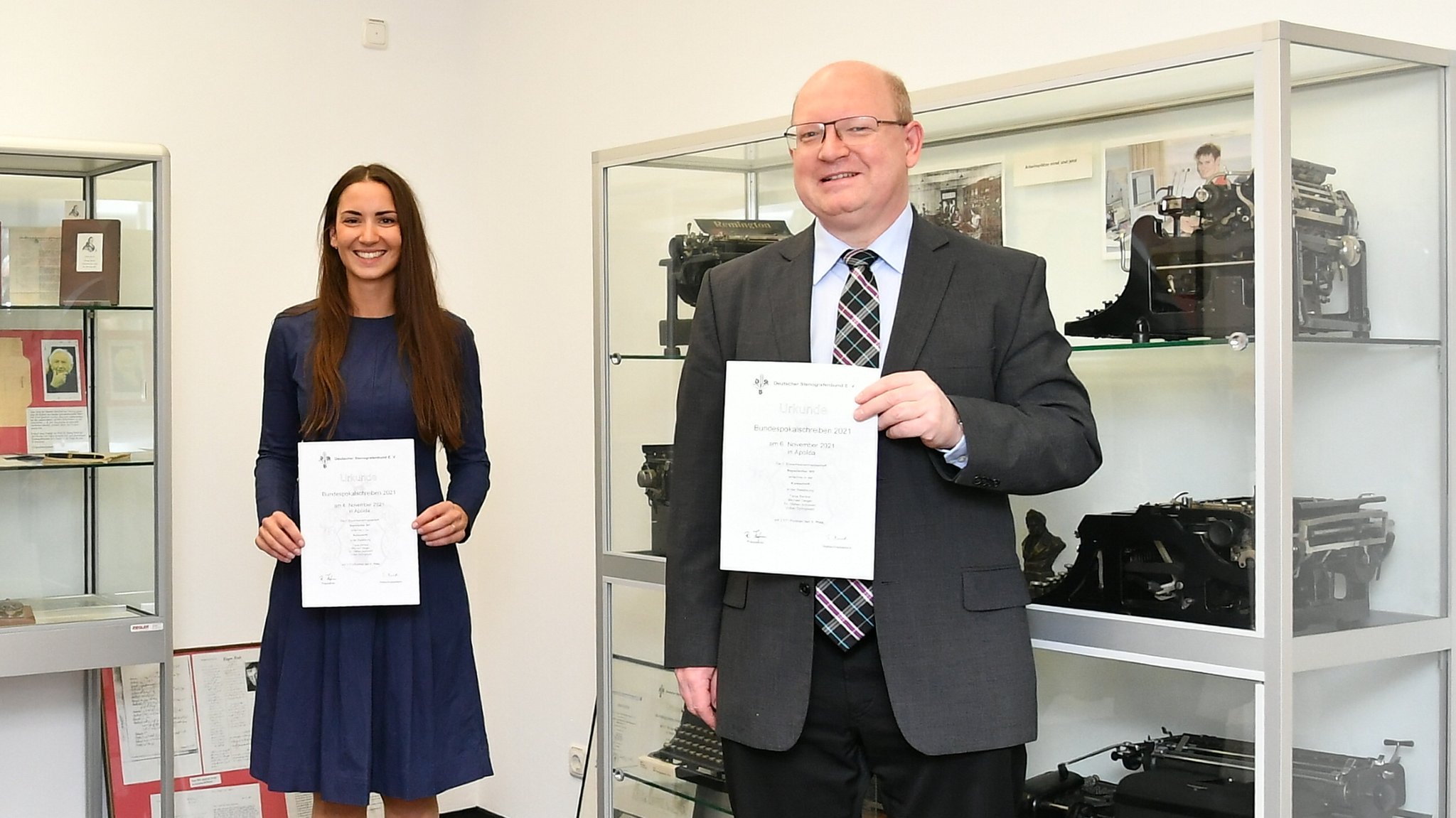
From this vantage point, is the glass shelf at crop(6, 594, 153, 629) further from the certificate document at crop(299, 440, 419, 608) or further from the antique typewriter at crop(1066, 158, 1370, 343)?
the antique typewriter at crop(1066, 158, 1370, 343)

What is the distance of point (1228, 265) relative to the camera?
2061 millimetres

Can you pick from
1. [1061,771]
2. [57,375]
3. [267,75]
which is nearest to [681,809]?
[1061,771]

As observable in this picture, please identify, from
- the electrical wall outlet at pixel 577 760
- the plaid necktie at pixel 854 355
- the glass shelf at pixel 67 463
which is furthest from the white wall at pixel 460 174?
the plaid necktie at pixel 854 355

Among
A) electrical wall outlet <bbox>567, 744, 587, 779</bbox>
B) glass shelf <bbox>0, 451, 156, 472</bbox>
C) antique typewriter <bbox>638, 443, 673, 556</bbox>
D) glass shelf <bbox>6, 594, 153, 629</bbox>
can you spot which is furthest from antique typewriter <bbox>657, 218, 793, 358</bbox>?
electrical wall outlet <bbox>567, 744, 587, 779</bbox>

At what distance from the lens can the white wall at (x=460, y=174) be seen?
3912 millimetres

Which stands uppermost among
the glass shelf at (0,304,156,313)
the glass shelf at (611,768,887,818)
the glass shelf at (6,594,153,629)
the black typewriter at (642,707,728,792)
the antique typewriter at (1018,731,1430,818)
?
the glass shelf at (0,304,156,313)

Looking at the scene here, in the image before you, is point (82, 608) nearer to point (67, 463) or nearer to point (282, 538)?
point (67, 463)

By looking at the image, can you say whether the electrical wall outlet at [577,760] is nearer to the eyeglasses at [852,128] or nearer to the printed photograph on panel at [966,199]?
the printed photograph on panel at [966,199]

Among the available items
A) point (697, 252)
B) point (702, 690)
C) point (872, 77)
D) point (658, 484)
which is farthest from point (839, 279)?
point (658, 484)

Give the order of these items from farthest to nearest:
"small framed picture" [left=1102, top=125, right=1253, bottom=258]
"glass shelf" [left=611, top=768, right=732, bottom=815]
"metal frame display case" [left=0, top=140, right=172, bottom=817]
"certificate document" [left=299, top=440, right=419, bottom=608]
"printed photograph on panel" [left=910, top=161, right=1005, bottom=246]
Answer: "metal frame display case" [left=0, top=140, right=172, bottom=817]
"glass shelf" [left=611, top=768, right=732, bottom=815]
"certificate document" [left=299, top=440, right=419, bottom=608]
"printed photograph on panel" [left=910, top=161, right=1005, bottom=246]
"small framed picture" [left=1102, top=125, right=1253, bottom=258]

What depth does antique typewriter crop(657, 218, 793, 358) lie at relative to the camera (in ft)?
9.33

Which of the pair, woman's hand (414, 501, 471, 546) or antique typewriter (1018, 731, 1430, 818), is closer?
antique typewriter (1018, 731, 1430, 818)

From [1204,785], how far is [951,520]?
1.98 ft

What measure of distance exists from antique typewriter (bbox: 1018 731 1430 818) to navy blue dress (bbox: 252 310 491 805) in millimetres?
1274
